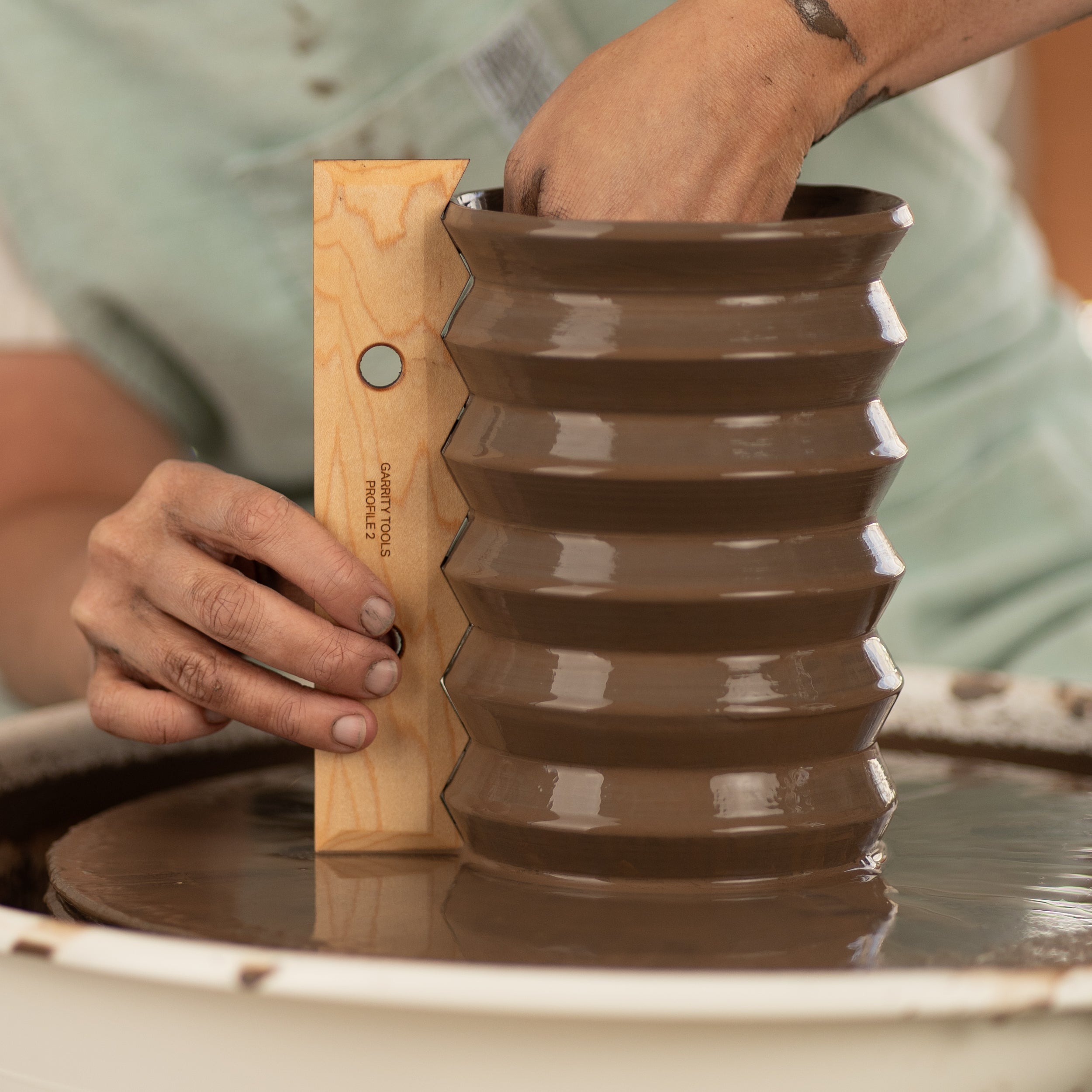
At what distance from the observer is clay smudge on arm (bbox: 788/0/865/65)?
572 millimetres

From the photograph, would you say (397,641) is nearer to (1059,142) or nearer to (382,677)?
(382,677)

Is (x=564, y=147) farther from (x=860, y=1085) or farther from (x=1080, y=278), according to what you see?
(x=1080, y=278)

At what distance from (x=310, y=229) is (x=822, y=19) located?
2.22ft

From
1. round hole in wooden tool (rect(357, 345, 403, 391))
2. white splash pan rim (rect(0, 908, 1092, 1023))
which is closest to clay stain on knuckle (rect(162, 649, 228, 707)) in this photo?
round hole in wooden tool (rect(357, 345, 403, 391))

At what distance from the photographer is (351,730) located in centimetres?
62

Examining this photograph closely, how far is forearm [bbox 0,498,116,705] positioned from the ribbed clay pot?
0.71 m

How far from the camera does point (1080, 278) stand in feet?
9.13

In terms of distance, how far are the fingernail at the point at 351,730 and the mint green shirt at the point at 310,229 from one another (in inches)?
25.2

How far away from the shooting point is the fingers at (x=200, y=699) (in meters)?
0.62

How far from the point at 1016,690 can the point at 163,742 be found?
46 centimetres

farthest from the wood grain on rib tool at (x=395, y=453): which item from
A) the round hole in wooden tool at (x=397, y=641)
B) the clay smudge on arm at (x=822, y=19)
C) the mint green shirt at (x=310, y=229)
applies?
the mint green shirt at (x=310, y=229)

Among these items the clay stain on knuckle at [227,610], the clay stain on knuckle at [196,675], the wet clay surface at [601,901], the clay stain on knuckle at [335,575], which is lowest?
the wet clay surface at [601,901]

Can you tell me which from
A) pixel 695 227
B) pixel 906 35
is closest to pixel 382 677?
pixel 695 227

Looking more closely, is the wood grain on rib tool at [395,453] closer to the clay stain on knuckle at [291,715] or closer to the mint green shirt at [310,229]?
the clay stain on knuckle at [291,715]
